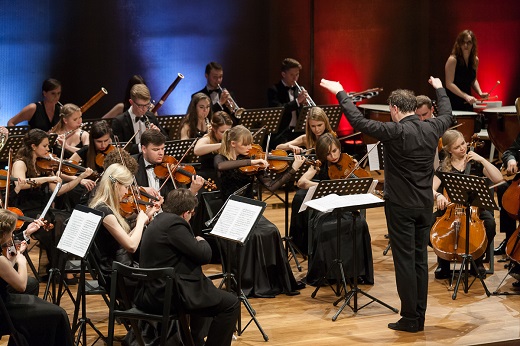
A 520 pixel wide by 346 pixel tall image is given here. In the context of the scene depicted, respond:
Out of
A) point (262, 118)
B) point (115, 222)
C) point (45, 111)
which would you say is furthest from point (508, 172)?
point (45, 111)

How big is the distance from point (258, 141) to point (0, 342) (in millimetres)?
3120

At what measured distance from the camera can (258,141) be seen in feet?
26.1

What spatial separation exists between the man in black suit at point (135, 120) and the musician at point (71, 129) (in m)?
0.30

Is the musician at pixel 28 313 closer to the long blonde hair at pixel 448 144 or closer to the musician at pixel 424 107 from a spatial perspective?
the long blonde hair at pixel 448 144

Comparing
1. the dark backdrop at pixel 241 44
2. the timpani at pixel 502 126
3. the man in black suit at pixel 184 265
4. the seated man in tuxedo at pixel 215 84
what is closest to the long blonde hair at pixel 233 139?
the man in black suit at pixel 184 265

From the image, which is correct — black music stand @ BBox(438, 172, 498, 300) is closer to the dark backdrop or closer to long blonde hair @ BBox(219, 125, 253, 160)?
long blonde hair @ BBox(219, 125, 253, 160)

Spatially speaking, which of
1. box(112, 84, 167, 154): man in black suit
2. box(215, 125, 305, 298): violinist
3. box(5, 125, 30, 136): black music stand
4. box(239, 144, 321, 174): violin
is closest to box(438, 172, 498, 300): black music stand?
box(239, 144, 321, 174): violin

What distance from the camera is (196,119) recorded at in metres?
8.02

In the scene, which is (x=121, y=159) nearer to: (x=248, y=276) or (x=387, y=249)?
(x=248, y=276)

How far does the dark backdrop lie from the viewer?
10.3 meters

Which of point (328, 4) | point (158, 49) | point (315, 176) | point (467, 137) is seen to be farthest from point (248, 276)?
point (328, 4)

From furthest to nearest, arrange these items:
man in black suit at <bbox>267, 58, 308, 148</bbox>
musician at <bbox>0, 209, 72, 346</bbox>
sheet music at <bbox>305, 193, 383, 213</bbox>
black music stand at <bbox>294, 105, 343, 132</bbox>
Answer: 1. man in black suit at <bbox>267, 58, 308, 148</bbox>
2. black music stand at <bbox>294, 105, 343, 132</bbox>
3. sheet music at <bbox>305, 193, 383, 213</bbox>
4. musician at <bbox>0, 209, 72, 346</bbox>

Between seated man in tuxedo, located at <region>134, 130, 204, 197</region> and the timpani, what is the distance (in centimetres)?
429

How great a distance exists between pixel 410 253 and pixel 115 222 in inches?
72.7
